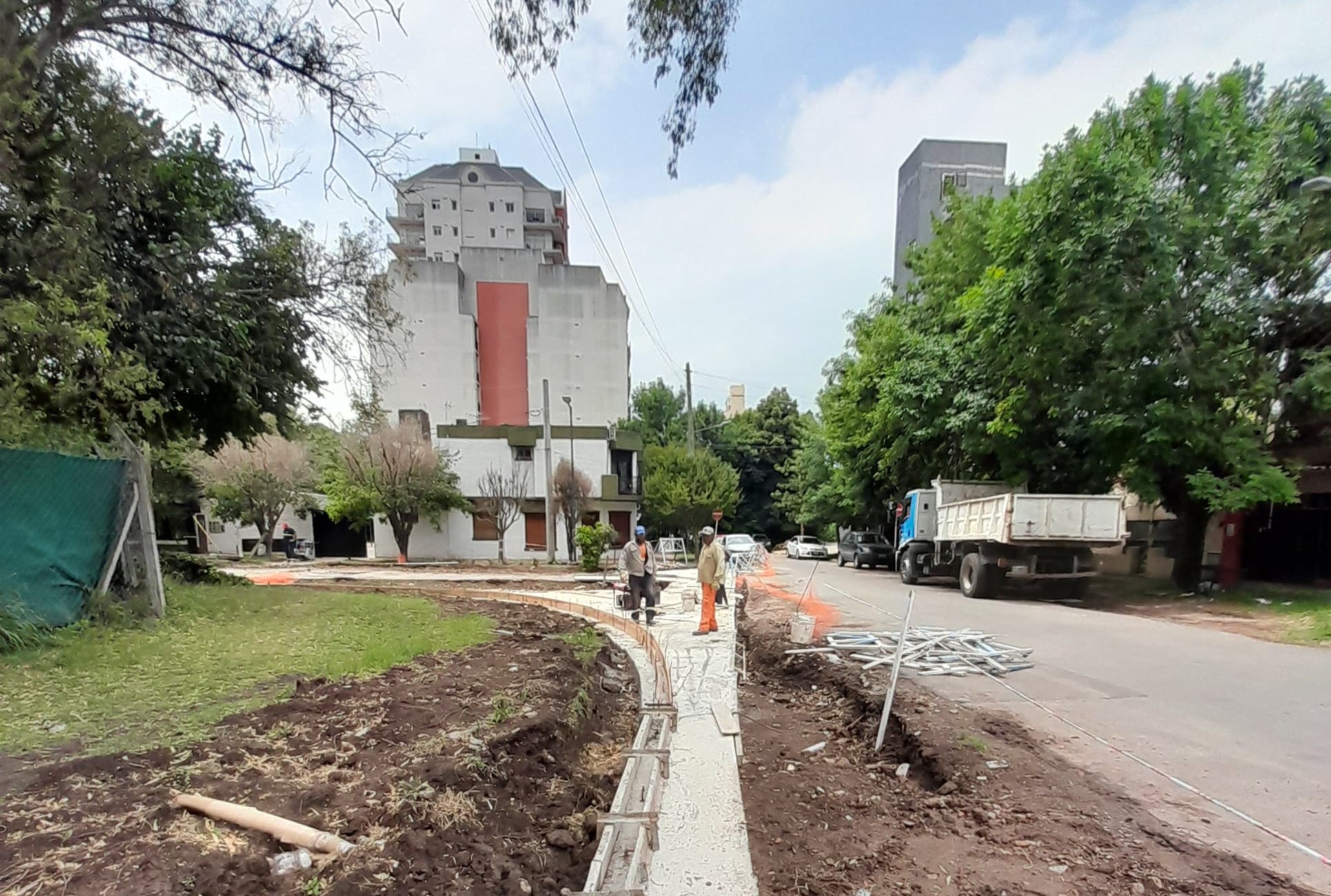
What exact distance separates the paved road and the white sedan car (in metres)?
21.8

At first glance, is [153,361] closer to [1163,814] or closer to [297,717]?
[297,717]

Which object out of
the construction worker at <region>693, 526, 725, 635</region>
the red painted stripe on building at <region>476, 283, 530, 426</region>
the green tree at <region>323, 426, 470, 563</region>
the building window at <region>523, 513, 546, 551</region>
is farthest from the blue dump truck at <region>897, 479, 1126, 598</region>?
the red painted stripe on building at <region>476, 283, 530, 426</region>

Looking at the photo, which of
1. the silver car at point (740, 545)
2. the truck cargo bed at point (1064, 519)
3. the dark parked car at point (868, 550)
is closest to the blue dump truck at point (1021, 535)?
the truck cargo bed at point (1064, 519)

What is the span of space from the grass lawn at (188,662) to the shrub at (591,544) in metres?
9.49

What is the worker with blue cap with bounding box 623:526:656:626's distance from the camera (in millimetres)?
9695

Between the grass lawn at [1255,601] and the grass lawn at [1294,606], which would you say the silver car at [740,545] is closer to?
the grass lawn at [1255,601]

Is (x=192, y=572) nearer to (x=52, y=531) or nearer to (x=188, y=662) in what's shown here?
(x=52, y=531)

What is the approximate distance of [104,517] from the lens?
702 cm

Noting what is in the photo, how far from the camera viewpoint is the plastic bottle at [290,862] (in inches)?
102

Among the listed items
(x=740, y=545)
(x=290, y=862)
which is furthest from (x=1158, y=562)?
(x=290, y=862)

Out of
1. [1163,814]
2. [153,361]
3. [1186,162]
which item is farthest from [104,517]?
[1186,162]

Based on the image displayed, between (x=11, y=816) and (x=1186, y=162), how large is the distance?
16.8 metres

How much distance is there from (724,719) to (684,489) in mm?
25766

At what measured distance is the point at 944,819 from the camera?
3.53m
